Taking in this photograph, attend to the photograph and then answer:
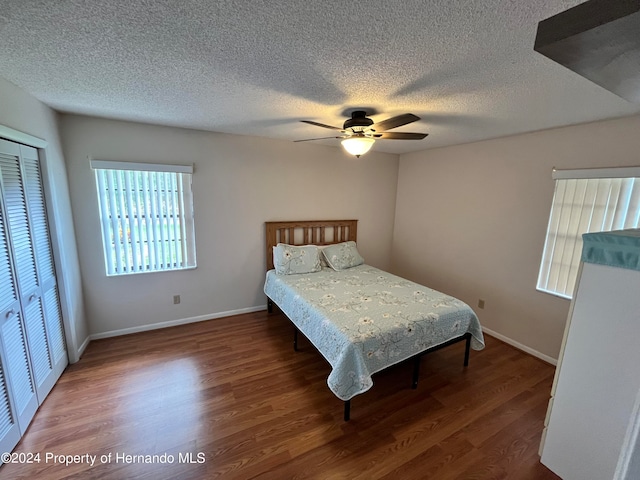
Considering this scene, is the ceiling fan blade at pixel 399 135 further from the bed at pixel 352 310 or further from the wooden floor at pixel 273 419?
the wooden floor at pixel 273 419

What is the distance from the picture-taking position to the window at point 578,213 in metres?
2.20

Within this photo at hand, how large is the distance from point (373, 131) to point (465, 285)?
8.16 feet

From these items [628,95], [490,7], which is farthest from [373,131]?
[628,95]

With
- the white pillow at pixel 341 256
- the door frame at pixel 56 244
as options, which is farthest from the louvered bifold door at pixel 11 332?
the white pillow at pixel 341 256

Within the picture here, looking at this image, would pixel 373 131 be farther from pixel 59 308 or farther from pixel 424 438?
pixel 59 308

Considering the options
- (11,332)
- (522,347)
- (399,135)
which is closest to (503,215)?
(522,347)

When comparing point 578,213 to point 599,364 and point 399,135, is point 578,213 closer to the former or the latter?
point 599,364

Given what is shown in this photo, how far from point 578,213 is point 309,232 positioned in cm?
293

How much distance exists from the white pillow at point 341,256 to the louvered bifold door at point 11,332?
287 centimetres

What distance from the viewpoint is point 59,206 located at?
237 centimetres

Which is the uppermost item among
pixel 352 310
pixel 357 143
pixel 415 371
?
pixel 357 143

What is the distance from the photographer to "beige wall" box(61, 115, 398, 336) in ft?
8.86

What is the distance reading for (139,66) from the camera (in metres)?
1.52

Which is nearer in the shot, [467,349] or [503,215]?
[467,349]
